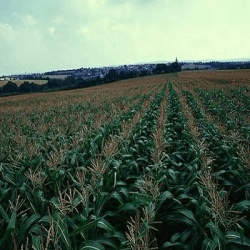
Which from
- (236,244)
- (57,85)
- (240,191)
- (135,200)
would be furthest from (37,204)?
(57,85)

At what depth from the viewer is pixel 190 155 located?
19.0 feet

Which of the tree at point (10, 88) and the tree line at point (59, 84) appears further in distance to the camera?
the tree line at point (59, 84)

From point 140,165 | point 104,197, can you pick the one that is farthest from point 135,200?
point 140,165

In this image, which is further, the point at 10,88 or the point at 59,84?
the point at 59,84

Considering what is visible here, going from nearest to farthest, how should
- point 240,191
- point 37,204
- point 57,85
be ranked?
point 37,204 → point 240,191 → point 57,85

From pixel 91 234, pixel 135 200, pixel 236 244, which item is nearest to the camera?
pixel 236 244

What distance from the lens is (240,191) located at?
4109mm

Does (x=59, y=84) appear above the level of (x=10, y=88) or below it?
below

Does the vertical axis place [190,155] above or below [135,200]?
below

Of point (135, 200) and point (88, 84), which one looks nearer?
point (135, 200)

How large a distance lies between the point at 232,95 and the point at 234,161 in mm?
14131

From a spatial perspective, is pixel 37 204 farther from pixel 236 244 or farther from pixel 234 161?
pixel 234 161

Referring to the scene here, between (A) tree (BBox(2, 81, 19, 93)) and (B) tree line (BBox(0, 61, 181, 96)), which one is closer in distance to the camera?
(A) tree (BBox(2, 81, 19, 93))

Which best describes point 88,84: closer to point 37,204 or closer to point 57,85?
point 57,85
